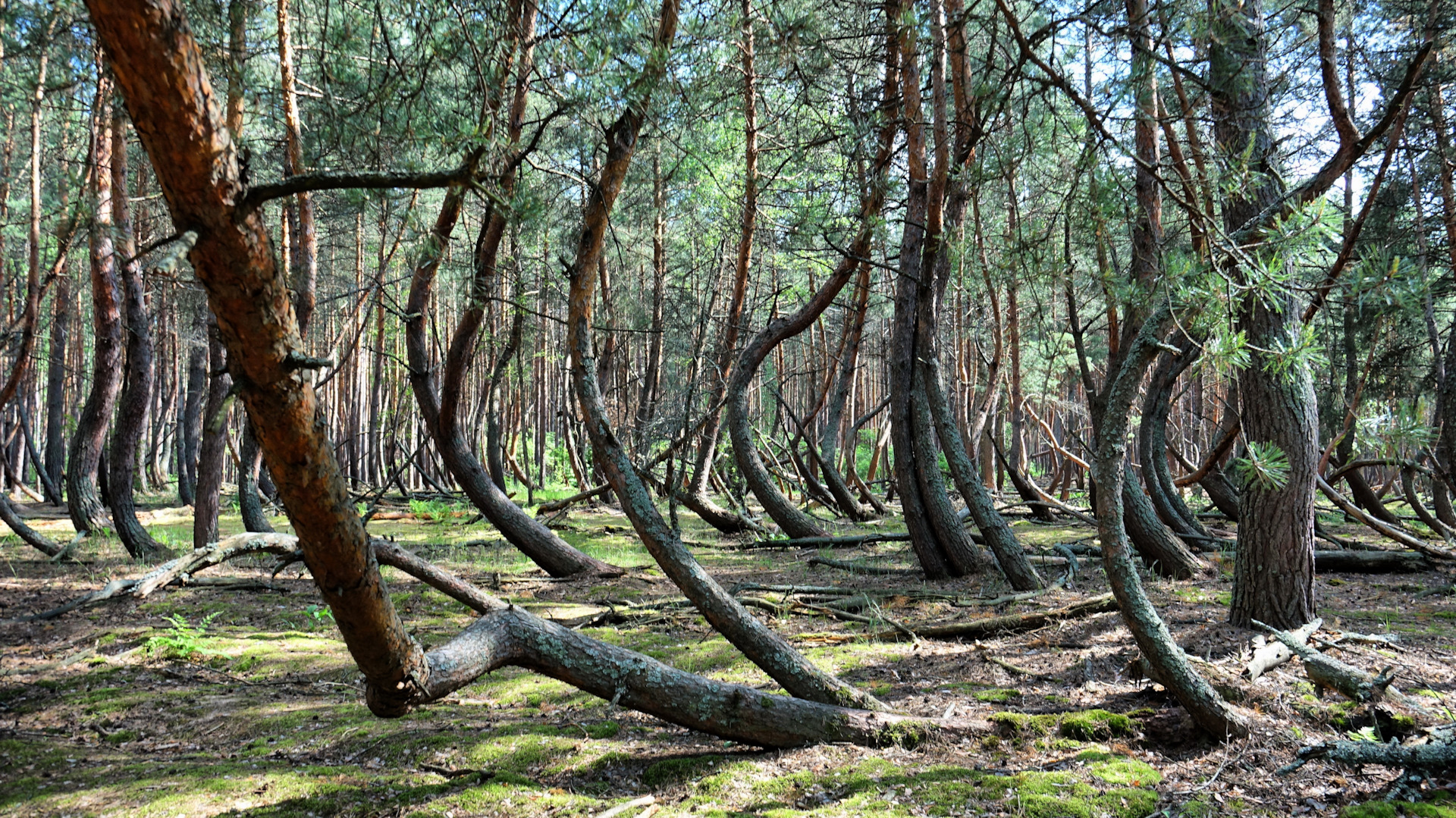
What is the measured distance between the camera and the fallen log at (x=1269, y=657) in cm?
385

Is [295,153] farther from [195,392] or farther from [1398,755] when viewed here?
[195,392]

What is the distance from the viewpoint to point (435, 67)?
12.9 ft

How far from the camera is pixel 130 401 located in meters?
9.28

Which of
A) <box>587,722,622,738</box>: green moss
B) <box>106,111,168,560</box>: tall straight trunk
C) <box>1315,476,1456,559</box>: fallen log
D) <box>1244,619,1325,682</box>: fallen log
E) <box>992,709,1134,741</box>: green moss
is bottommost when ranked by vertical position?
<box>587,722,622,738</box>: green moss

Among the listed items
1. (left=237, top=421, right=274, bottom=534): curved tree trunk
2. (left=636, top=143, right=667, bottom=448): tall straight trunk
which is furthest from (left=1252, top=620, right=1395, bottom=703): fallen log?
(left=636, top=143, right=667, bottom=448): tall straight trunk

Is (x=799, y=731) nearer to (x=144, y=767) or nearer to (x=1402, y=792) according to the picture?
(x=1402, y=792)

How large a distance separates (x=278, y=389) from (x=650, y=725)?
262 centimetres

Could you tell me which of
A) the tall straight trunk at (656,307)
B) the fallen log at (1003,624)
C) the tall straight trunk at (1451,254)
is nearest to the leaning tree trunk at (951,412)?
the fallen log at (1003,624)

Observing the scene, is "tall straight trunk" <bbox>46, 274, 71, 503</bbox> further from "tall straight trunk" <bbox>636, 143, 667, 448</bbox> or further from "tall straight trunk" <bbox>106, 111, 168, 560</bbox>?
"tall straight trunk" <bbox>636, 143, 667, 448</bbox>

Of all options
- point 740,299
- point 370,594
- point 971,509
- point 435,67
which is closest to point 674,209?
point 740,299

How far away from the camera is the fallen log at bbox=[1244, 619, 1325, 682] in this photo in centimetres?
385

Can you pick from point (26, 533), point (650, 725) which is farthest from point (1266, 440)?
point (26, 533)

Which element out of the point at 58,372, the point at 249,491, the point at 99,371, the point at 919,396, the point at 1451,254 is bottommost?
the point at 249,491

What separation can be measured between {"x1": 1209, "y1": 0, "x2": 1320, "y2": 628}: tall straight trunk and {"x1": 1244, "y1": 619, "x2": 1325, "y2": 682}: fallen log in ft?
1.51
